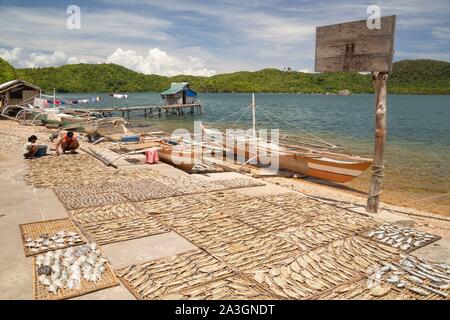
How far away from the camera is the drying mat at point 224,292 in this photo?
4828 mm

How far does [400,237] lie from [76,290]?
6.26 m

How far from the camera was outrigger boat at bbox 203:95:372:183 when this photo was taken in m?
14.5

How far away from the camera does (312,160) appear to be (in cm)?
1573

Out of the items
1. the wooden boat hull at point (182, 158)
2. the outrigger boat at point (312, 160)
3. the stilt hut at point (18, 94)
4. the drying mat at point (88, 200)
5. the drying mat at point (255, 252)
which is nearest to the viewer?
the drying mat at point (255, 252)

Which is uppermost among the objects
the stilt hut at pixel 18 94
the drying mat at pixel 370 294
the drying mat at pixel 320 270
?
the stilt hut at pixel 18 94

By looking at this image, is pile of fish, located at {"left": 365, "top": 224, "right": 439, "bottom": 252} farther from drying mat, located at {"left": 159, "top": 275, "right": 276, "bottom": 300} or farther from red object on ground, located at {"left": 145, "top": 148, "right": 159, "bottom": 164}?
red object on ground, located at {"left": 145, "top": 148, "right": 159, "bottom": 164}

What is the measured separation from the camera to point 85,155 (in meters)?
16.8

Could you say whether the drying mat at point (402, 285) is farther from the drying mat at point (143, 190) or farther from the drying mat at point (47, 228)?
the drying mat at point (143, 190)

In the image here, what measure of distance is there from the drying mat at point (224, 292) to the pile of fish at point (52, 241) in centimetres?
270

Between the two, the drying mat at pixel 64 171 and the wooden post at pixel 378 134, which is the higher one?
the wooden post at pixel 378 134

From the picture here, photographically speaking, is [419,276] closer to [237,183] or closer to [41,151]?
[237,183]

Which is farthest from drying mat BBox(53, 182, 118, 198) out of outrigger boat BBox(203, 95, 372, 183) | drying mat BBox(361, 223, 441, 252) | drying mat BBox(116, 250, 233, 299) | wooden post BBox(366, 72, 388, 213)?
outrigger boat BBox(203, 95, 372, 183)

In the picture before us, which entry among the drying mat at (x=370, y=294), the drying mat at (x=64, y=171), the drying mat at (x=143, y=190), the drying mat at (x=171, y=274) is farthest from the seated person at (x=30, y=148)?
the drying mat at (x=370, y=294)

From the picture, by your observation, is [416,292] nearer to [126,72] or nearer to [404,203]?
[404,203]
